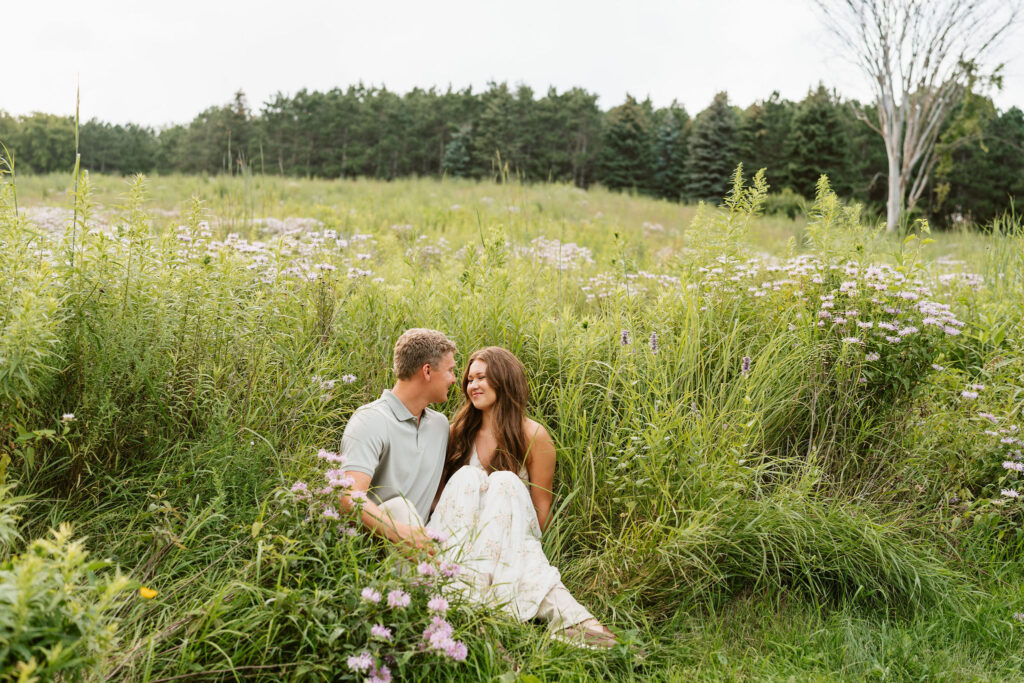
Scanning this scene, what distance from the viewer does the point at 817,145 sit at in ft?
109

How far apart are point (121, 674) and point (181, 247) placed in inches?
86.2

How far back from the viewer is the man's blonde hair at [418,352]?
318 centimetres

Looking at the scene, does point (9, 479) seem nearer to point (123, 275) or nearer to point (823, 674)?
point (123, 275)

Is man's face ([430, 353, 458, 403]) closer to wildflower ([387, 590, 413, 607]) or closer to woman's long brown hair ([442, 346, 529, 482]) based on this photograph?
woman's long brown hair ([442, 346, 529, 482])

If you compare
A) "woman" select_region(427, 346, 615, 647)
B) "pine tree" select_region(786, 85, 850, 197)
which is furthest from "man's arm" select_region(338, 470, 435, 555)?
"pine tree" select_region(786, 85, 850, 197)

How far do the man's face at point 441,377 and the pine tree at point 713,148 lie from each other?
33010 millimetres

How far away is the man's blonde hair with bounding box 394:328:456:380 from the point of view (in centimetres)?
318

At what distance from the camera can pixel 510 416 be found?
11.2 feet

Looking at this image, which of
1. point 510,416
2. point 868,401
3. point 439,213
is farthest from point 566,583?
point 439,213

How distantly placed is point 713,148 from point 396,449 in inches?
1380

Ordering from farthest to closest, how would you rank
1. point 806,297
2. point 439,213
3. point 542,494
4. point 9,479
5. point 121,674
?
point 439,213 < point 806,297 < point 542,494 < point 9,479 < point 121,674

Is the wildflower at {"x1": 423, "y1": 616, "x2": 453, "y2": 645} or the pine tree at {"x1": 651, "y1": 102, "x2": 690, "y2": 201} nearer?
the wildflower at {"x1": 423, "y1": 616, "x2": 453, "y2": 645}

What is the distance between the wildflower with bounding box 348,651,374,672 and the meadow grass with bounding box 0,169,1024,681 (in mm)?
77

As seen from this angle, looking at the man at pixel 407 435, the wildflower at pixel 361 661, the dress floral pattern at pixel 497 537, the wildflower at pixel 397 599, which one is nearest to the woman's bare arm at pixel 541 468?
the dress floral pattern at pixel 497 537
